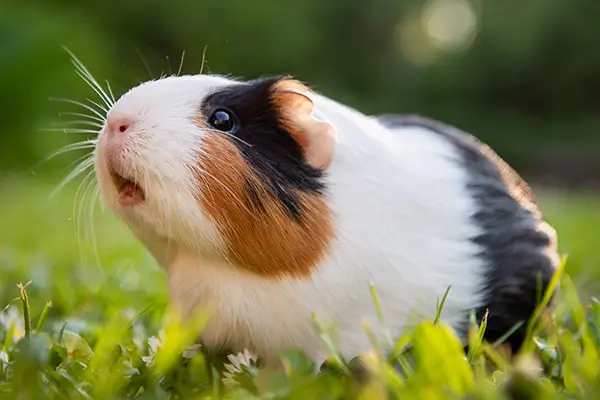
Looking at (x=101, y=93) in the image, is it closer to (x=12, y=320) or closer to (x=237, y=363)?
(x=12, y=320)

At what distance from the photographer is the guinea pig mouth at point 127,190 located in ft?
5.23

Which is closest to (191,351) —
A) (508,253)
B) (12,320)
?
(12,320)

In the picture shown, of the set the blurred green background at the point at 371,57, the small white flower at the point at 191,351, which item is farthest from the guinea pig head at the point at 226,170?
the blurred green background at the point at 371,57

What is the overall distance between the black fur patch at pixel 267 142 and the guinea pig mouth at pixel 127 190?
0.21 m

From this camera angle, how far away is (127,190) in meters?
1.61

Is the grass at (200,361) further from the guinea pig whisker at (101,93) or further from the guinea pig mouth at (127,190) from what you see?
the guinea pig whisker at (101,93)

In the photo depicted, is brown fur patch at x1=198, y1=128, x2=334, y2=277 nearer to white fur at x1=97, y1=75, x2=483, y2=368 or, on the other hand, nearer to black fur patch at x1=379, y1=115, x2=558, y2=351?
white fur at x1=97, y1=75, x2=483, y2=368

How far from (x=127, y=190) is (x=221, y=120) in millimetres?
238

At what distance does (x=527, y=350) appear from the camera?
1.69 m

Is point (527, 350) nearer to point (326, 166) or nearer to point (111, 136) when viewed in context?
point (326, 166)

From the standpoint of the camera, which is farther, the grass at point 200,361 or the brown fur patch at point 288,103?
the brown fur patch at point 288,103

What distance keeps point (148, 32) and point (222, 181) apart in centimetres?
1073

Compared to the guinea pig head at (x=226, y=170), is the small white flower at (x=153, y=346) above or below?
below

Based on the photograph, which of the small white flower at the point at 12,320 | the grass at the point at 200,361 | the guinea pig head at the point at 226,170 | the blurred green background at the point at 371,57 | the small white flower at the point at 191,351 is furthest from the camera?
the blurred green background at the point at 371,57
